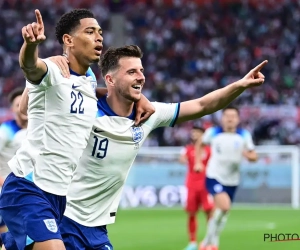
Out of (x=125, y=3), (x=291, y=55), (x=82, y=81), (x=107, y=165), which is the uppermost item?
(x=125, y=3)

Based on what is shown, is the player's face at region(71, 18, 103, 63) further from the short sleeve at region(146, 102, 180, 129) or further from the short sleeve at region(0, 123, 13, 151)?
the short sleeve at region(0, 123, 13, 151)

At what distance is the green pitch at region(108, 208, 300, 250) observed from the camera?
12.1m

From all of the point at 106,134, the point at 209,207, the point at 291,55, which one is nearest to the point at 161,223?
the point at 209,207

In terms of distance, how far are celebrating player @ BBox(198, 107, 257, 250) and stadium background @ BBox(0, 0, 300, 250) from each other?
316cm

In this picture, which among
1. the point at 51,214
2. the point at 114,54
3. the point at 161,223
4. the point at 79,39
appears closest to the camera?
the point at 51,214

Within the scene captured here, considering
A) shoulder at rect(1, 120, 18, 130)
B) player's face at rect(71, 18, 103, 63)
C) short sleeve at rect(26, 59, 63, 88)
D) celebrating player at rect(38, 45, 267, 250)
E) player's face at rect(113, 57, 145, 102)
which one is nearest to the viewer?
short sleeve at rect(26, 59, 63, 88)

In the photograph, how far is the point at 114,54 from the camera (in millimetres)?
5977

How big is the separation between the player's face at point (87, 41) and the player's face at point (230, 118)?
726 centimetres

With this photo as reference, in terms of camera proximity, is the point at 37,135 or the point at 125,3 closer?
the point at 37,135

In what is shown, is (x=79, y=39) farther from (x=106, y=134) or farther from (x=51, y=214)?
(x=51, y=214)

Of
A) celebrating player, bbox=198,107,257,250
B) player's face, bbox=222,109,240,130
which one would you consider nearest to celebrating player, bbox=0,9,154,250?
celebrating player, bbox=198,107,257,250

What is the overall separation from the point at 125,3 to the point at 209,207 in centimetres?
1956

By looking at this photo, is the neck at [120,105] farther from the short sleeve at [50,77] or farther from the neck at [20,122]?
the neck at [20,122]

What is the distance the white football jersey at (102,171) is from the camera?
5.69 metres
